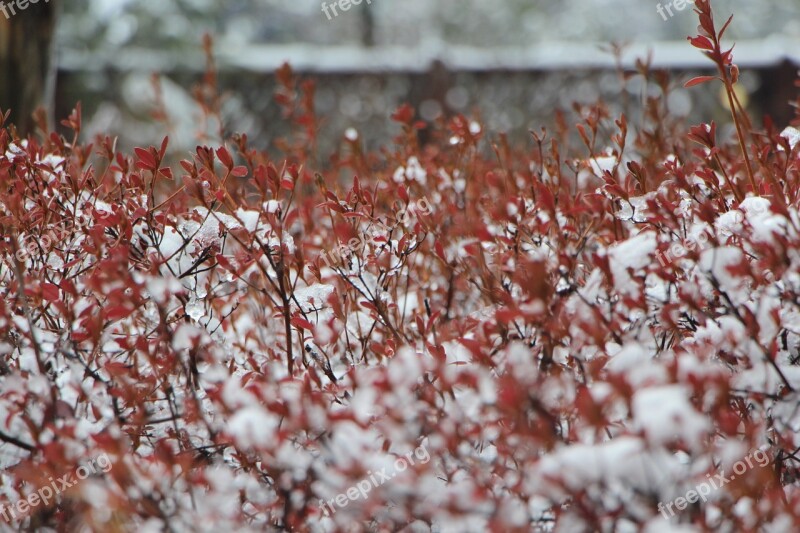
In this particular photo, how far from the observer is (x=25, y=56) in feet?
14.9

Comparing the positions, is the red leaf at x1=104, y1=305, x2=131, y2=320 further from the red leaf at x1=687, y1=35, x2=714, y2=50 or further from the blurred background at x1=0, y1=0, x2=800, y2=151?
the blurred background at x1=0, y1=0, x2=800, y2=151

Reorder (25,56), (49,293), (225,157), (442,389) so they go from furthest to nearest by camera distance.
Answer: (25,56)
(225,157)
(49,293)
(442,389)

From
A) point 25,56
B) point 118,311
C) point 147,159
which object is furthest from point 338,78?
point 118,311

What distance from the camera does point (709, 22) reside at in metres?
1.75

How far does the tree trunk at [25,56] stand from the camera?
14.6ft

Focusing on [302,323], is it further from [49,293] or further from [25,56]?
[25,56]

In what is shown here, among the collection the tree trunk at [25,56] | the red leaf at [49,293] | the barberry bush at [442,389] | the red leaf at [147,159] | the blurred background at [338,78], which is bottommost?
the barberry bush at [442,389]

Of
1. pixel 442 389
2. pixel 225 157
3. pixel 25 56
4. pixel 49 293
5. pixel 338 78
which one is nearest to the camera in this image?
pixel 442 389

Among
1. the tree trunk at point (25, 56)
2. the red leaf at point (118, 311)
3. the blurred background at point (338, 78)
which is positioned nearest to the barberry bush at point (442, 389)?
the red leaf at point (118, 311)

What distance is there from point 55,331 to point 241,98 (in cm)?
701

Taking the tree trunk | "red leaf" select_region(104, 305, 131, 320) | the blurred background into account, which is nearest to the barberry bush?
"red leaf" select_region(104, 305, 131, 320)

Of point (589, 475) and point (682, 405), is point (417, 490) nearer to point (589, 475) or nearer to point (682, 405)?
point (589, 475)

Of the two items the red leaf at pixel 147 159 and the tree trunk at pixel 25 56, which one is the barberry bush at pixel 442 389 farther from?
the tree trunk at pixel 25 56

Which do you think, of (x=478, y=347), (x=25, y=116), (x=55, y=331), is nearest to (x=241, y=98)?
(x=25, y=116)
